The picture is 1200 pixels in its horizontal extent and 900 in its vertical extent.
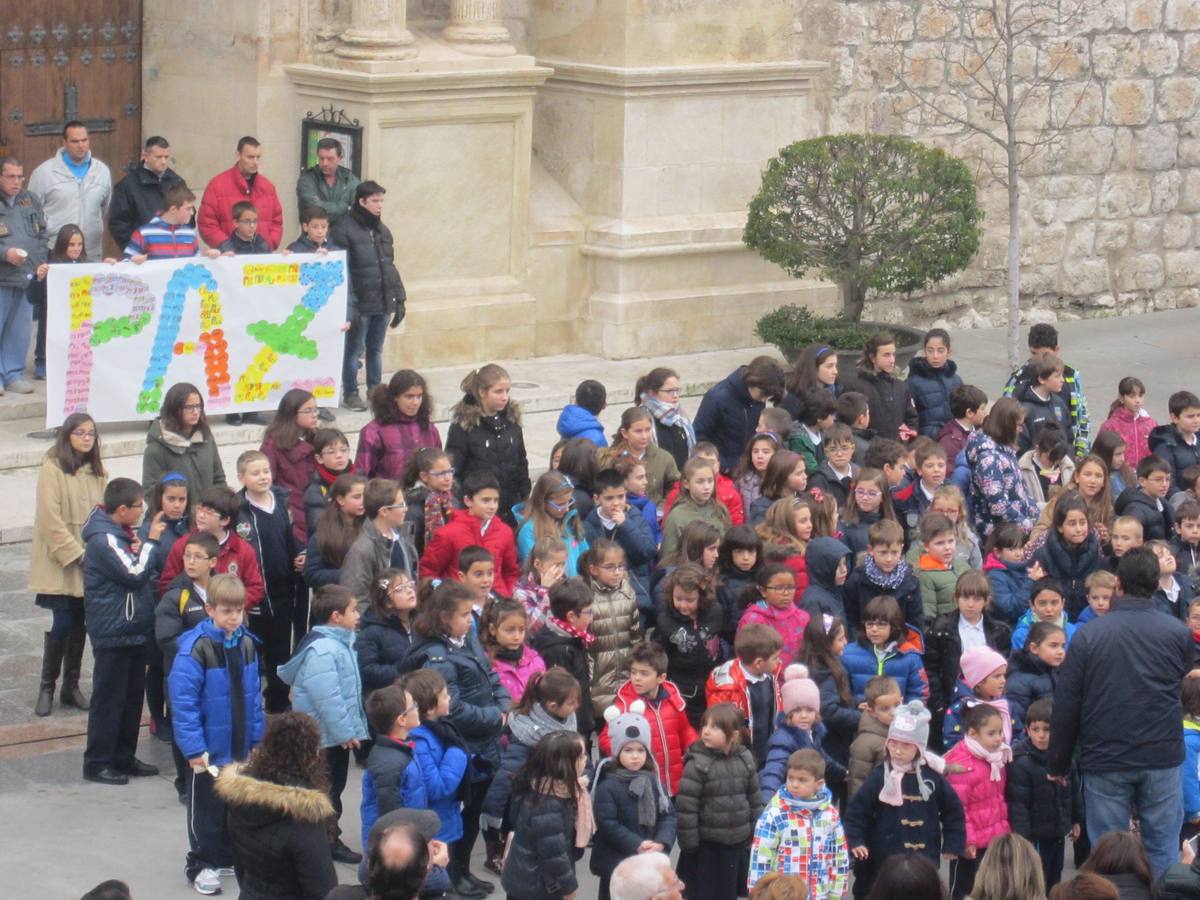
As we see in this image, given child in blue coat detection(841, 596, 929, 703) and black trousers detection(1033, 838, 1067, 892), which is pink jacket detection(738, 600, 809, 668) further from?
black trousers detection(1033, 838, 1067, 892)

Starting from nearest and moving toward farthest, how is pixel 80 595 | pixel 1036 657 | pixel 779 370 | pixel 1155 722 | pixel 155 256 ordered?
pixel 1155 722 → pixel 1036 657 → pixel 80 595 → pixel 779 370 → pixel 155 256

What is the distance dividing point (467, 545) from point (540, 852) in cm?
247

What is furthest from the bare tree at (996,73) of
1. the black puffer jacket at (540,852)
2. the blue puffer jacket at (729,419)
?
the black puffer jacket at (540,852)

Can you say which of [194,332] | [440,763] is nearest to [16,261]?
[194,332]

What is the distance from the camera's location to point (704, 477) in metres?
11.4

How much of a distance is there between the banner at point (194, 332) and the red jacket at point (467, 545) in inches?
167

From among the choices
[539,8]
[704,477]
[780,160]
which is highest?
[539,8]

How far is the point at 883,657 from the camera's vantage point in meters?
10.1

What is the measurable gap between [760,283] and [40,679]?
8.68 meters

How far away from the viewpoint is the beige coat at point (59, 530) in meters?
10.7

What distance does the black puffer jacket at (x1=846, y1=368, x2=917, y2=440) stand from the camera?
13547 mm

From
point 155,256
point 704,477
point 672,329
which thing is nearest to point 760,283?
point 672,329

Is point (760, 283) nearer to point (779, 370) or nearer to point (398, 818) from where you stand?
point (779, 370)

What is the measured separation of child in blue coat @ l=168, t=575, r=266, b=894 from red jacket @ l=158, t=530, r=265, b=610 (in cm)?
81
